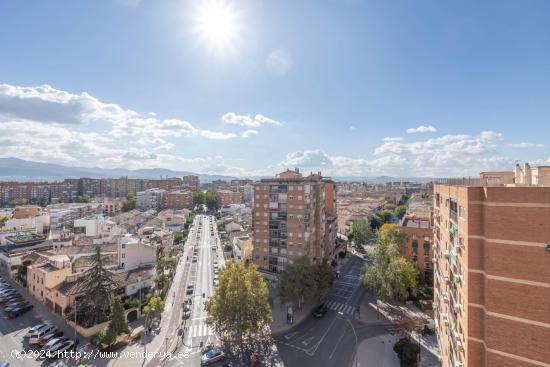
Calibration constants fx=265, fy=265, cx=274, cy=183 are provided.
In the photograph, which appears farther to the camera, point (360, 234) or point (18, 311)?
point (360, 234)

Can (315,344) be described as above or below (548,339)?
below

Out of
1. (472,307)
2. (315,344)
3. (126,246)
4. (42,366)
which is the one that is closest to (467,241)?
(472,307)

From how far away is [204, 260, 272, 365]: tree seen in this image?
2747 centimetres

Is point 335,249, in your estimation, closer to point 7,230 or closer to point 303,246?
point 303,246

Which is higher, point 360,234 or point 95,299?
point 360,234

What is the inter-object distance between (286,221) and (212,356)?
22.7 meters

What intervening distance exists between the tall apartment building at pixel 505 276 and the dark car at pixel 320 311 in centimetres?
2237

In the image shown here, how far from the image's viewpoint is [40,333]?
99.9ft

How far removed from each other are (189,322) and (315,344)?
1660 centimetres

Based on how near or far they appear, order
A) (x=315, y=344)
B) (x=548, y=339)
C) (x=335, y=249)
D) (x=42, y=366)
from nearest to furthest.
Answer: (x=548, y=339) < (x=42, y=366) < (x=315, y=344) < (x=335, y=249)

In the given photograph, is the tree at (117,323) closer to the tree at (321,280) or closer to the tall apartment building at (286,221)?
the tall apartment building at (286,221)

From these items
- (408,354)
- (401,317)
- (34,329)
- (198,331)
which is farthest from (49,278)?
(401,317)

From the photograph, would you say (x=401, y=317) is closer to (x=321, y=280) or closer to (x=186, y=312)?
(x=321, y=280)

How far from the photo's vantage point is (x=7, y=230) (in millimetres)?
67750
